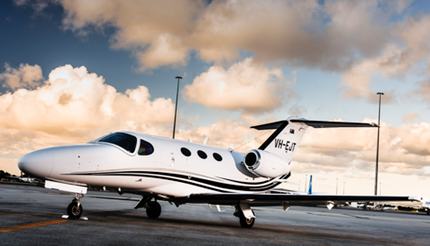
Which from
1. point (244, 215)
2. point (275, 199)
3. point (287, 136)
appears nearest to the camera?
point (275, 199)

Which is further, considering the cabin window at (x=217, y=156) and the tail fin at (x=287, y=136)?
the tail fin at (x=287, y=136)

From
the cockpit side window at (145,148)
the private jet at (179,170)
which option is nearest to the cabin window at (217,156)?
the private jet at (179,170)

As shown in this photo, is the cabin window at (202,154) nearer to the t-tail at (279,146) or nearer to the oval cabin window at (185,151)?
the oval cabin window at (185,151)

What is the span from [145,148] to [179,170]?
1386 millimetres

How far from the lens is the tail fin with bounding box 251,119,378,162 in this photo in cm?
1894

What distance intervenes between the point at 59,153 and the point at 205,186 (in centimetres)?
527

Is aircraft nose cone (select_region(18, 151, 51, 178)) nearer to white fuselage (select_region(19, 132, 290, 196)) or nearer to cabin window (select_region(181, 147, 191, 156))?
white fuselage (select_region(19, 132, 290, 196))

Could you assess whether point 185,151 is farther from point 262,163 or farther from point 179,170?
point 262,163

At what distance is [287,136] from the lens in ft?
63.9

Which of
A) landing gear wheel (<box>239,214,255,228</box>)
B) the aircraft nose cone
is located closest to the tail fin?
landing gear wheel (<box>239,214,255,228</box>)

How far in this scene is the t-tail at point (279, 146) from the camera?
17.8 metres

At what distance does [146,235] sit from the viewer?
990 centimetres

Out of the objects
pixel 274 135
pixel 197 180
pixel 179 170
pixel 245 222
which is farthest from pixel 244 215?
pixel 274 135

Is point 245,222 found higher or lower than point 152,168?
lower
